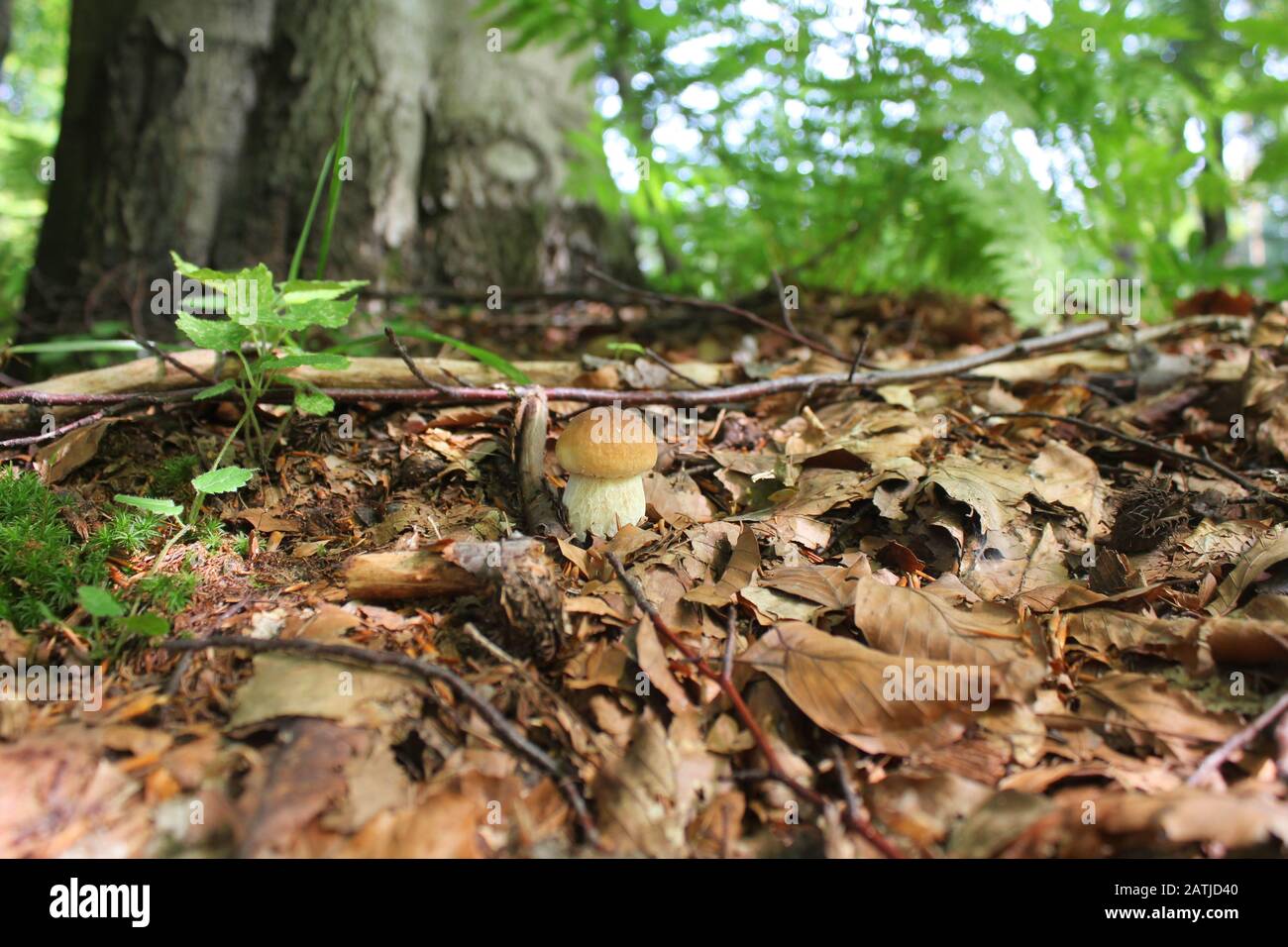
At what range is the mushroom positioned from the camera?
249 centimetres

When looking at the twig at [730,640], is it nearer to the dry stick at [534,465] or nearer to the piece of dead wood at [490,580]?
the piece of dead wood at [490,580]

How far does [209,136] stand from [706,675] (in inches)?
190

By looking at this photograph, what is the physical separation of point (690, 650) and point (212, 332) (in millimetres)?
1924

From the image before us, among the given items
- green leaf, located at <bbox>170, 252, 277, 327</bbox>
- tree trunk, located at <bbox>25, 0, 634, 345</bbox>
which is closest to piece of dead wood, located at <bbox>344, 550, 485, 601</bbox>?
green leaf, located at <bbox>170, 252, 277, 327</bbox>

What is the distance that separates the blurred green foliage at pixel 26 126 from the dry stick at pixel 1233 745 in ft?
21.2

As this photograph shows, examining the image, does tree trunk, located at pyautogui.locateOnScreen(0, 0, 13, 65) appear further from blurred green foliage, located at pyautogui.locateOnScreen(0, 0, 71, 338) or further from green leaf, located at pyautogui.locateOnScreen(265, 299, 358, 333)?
green leaf, located at pyautogui.locateOnScreen(265, 299, 358, 333)

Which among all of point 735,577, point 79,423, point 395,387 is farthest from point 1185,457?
point 79,423

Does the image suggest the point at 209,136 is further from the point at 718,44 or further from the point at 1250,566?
the point at 1250,566

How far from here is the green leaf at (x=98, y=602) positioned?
187 centimetres

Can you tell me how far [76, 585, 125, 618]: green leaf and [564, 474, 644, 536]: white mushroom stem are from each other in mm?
1339

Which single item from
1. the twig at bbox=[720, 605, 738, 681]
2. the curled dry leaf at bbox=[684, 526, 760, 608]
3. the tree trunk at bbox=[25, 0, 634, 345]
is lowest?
the twig at bbox=[720, 605, 738, 681]

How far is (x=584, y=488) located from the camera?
8.65ft

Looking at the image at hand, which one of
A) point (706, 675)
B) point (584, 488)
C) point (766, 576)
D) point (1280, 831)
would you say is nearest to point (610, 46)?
point (584, 488)

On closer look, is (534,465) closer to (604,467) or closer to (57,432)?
(604,467)
